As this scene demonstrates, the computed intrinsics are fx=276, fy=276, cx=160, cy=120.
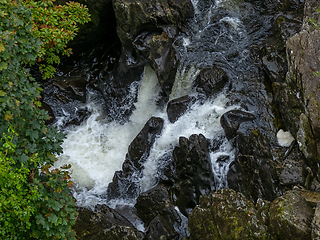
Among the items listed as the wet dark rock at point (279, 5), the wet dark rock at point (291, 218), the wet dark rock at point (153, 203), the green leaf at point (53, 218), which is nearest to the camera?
the green leaf at point (53, 218)

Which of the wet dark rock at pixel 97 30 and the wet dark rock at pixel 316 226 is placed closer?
the wet dark rock at pixel 316 226

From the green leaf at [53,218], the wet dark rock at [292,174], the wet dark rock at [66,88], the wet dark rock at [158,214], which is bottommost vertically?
the wet dark rock at [292,174]

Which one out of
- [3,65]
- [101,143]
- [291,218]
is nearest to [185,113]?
[101,143]

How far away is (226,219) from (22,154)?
5.09m

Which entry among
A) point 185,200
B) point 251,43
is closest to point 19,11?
point 185,200

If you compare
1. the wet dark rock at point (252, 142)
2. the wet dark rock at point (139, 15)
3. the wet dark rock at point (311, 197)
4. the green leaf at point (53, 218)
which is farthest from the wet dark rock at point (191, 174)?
the wet dark rock at point (139, 15)

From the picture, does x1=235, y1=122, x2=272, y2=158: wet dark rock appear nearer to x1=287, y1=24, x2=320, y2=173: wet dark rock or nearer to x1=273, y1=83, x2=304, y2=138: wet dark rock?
x1=273, y1=83, x2=304, y2=138: wet dark rock

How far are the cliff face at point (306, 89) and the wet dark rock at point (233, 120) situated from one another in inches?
51.3

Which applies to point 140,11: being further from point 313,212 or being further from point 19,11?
point 313,212

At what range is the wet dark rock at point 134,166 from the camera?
1128 centimetres

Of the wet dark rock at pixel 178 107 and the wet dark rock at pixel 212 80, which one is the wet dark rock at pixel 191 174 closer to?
the wet dark rock at pixel 178 107

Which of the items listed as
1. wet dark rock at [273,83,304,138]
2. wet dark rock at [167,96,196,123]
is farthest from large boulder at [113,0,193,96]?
wet dark rock at [273,83,304,138]

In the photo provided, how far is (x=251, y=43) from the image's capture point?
1283cm

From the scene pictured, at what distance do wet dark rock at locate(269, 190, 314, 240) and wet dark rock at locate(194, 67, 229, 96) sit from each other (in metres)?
6.24
